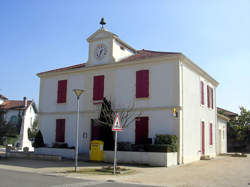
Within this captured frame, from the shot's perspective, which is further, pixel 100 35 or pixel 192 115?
pixel 100 35

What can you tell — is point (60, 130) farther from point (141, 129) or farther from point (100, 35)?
point (100, 35)

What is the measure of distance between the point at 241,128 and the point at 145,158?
1917cm

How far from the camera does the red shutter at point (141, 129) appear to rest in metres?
18.7

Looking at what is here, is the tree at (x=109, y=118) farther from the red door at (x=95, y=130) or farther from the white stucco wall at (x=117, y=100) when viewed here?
the red door at (x=95, y=130)

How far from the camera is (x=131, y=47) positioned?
2323 centimetres

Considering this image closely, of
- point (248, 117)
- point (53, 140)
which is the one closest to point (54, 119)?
point (53, 140)

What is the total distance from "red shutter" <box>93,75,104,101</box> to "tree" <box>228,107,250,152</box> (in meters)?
18.1

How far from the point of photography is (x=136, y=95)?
1945 centimetres

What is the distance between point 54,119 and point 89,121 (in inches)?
141

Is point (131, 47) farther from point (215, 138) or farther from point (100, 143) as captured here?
point (215, 138)

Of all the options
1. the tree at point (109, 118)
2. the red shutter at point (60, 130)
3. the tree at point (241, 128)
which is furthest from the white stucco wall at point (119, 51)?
the tree at point (241, 128)

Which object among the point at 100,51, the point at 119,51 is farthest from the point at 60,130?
the point at 119,51

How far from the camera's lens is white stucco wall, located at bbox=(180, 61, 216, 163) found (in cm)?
1839

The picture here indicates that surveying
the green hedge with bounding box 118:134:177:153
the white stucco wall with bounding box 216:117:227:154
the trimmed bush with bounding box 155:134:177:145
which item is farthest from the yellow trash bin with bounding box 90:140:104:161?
the white stucco wall with bounding box 216:117:227:154
